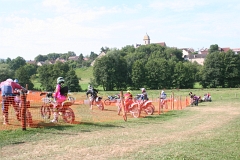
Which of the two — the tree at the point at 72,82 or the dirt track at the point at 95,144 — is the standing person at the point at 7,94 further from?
the tree at the point at 72,82

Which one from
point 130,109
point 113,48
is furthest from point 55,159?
point 113,48

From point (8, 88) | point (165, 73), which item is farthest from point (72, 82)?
point (8, 88)

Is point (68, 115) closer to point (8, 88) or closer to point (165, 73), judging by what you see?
point (8, 88)

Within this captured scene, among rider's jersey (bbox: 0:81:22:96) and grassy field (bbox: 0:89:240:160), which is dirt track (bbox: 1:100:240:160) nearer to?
grassy field (bbox: 0:89:240:160)

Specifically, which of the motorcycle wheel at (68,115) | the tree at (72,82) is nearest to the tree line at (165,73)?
the tree at (72,82)

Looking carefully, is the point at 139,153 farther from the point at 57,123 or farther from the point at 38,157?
the point at 57,123

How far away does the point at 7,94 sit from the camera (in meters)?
11.2

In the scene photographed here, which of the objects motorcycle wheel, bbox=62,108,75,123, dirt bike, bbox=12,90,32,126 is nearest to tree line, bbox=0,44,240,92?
motorcycle wheel, bbox=62,108,75,123

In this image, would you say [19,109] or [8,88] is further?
[8,88]

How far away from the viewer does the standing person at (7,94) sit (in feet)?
35.9

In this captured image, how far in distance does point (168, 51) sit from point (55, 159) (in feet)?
360

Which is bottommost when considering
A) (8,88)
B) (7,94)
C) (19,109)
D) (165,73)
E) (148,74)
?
(19,109)

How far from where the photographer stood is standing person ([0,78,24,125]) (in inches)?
430

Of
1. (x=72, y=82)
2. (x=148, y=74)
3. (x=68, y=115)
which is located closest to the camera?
(x=68, y=115)
